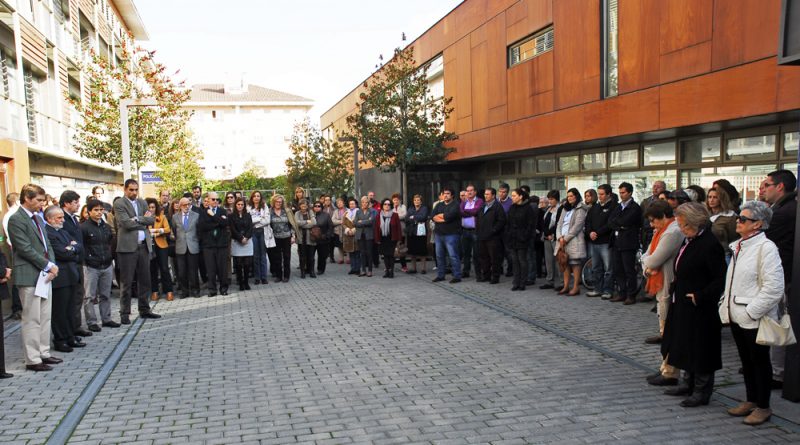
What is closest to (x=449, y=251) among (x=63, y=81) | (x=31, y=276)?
(x=31, y=276)

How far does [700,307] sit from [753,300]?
1.67ft

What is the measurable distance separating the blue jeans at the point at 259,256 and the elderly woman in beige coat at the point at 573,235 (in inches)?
251

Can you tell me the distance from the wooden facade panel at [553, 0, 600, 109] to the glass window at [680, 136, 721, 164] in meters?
2.07

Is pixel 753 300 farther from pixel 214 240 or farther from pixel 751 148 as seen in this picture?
pixel 214 240

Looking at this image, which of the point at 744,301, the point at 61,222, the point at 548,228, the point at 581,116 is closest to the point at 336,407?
the point at 744,301

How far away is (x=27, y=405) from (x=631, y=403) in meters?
5.43

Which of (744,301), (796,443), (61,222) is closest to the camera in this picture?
(796,443)

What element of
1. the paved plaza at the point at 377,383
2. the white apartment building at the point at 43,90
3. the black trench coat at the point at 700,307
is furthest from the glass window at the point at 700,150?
the white apartment building at the point at 43,90

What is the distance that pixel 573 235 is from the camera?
10.4m

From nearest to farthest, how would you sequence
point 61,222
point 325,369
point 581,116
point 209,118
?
point 325,369 < point 61,222 < point 581,116 < point 209,118

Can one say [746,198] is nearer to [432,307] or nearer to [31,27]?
[432,307]

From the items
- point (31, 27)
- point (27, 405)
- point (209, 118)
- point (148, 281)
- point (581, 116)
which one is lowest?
point (27, 405)

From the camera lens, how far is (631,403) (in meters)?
5.15

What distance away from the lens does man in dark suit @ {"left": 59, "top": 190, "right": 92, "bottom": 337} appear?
7.62 m
